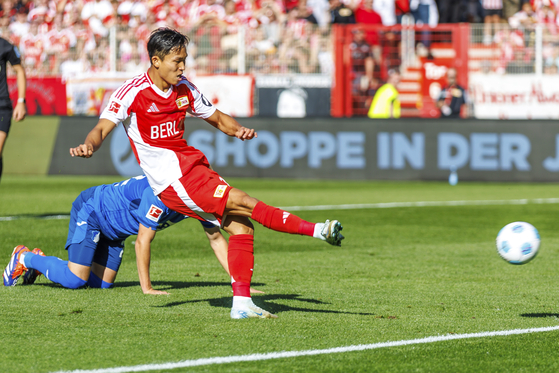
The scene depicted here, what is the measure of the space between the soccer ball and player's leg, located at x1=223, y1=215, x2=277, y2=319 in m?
1.64

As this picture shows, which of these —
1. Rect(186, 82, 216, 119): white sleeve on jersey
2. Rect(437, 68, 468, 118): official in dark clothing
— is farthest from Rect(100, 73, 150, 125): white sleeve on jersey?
Rect(437, 68, 468, 118): official in dark clothing

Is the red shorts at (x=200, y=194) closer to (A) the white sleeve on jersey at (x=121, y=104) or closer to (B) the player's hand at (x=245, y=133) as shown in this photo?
(B) the player's hand at (x=245, y=133)

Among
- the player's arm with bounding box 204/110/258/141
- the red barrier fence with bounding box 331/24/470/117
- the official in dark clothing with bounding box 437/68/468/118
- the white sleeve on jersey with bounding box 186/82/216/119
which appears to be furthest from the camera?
the red barrier fence with bounding box 331/24/470/117

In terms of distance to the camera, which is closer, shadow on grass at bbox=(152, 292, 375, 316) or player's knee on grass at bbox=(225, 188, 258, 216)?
player's knee on grass at bbox=(225, 188, 258, 216)

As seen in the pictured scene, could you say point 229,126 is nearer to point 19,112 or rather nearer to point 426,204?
point 19,112

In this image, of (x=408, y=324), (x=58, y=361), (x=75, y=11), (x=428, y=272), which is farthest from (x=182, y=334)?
(x=75, y=11)

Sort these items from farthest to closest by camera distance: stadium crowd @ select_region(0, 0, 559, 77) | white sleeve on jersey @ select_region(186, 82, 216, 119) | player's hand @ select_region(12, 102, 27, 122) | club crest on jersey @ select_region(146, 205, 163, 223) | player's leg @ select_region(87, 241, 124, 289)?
stadium crowd @ select_region(0, 0, 559, 77) < player's hand @ select_region(12, 102, 27, 122) < player's leg @ select_region(87, 241, 124, 289) < club crest on jersey @ select_region(146, 205, 163, 223) < white sleeve on jersey @ select_region(186, 82, 216, 119)

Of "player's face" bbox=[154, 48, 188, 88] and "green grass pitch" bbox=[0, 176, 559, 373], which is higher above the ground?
"player's face" bbox=[154, 48, 188, 88]

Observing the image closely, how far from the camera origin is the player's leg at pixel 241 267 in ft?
17.8

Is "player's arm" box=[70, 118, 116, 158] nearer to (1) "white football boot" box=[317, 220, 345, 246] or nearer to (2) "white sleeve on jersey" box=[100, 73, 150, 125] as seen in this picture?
(2) "white sleeve on jersey" box=[100, 73, 150, 125]

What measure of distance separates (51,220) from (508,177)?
Answer: 10.1m

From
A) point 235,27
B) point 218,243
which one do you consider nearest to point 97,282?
point 218,243

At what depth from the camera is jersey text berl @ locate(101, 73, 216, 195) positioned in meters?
5.51

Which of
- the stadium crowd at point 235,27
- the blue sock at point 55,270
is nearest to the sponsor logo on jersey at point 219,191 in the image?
the blue sock at point 55,270
